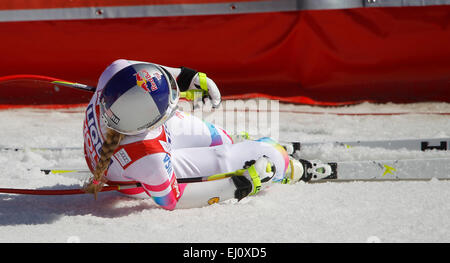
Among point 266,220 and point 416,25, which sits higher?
point 416,25

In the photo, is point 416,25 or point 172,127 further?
point 416,25

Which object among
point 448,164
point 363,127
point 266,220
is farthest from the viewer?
point 363,127

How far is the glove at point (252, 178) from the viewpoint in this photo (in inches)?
85.3

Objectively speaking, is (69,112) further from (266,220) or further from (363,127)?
(266,220)

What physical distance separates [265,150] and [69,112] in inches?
95.4

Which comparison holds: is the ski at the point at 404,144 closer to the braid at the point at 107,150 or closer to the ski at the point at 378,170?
the ski at the point at 378,170

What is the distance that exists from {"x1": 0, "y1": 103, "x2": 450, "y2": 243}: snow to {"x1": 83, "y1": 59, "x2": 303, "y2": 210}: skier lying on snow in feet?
0.33

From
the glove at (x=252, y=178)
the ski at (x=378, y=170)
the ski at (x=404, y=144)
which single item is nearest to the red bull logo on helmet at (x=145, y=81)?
the glove at (x=252, y=178)

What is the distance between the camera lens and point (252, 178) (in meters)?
2.17

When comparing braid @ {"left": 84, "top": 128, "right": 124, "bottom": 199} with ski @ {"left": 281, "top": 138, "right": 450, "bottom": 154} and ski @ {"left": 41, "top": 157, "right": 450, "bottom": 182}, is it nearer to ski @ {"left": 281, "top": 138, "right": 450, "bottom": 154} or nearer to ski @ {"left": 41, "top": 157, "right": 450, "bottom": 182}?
ski @ {"left": 41, "top": 157, "right": 450, "bottom": 182}

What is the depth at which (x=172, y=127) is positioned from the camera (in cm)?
251

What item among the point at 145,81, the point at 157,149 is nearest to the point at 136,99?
the point at 145,81
